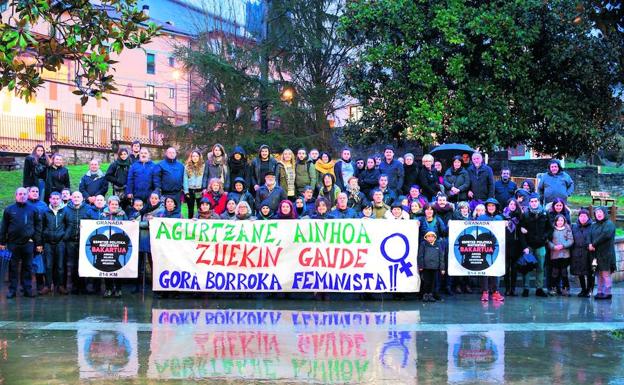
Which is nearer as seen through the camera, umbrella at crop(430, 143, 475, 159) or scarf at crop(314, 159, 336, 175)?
scarf at crop(314, 159, 336, 175)

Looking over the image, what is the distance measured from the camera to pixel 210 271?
40.6ft

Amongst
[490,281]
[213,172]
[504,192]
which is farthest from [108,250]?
[504,192]

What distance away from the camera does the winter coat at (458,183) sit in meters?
14.5

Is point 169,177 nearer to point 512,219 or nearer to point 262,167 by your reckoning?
point 262,167

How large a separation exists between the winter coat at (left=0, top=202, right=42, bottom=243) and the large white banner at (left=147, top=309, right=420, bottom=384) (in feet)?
9.99

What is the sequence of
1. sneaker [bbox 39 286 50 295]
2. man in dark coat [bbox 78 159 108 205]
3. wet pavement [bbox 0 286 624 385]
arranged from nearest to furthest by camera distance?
wet pavement [bbox 0 286 624 385] < sneaker [bbox 39 286 50 295] < man in dark coat [bbox 78 159 108 205]

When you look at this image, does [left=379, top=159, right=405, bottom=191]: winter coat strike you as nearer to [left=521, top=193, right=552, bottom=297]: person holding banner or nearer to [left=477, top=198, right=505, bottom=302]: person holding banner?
[left=477, top=198, right=505, bottom=302]: person holding banner

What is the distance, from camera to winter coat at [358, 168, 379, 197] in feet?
47.9

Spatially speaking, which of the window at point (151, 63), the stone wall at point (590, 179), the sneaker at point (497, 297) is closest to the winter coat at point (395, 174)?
the sneaker at point (497, 297)

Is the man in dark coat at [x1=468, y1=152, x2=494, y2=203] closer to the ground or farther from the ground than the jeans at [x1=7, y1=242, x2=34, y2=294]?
farther from the ground

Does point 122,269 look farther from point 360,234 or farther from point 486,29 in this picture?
point 486,29

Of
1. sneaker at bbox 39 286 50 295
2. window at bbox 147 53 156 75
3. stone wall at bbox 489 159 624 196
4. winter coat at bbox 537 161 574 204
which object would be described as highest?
window at bbox 147 53 156 75

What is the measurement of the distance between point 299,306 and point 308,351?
3.43 meters

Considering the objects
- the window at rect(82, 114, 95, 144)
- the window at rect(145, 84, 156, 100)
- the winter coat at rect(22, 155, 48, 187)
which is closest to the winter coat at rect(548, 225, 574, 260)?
the winter coat at rect(22, 155, 48, 187)
